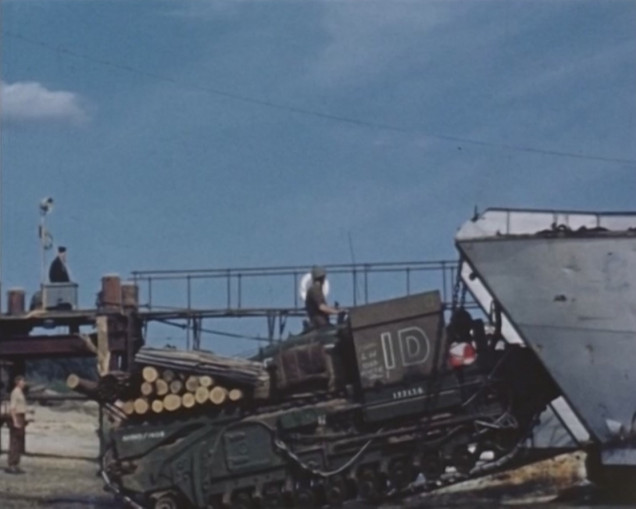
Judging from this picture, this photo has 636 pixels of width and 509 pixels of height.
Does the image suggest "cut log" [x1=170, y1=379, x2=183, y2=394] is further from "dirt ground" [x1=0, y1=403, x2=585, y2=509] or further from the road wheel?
"dirt ground" [x1=0, y1=403, x2=585, y2=509]

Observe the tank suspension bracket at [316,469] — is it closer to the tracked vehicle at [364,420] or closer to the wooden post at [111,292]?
the tracked vehicle at [364,420]

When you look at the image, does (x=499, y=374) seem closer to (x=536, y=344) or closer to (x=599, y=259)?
(x=536, y=344)

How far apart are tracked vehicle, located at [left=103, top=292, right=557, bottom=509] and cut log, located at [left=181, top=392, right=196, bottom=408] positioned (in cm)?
13

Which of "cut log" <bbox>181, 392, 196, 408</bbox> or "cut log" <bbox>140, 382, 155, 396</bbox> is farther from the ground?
"cut log" <bbox>140, 382, 155, 396</bbox>

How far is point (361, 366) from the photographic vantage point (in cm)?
1741

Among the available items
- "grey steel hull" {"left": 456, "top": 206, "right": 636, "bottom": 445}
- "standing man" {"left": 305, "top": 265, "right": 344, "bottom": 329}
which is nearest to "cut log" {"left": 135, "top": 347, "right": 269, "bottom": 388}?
"standing man" {"left": 305, "top": 265, "right": 344, "bottom": 329}

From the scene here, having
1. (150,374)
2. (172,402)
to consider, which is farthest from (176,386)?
(150,374)

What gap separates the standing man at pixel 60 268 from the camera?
1168 inches

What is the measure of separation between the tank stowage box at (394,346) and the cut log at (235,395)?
4.86 feet

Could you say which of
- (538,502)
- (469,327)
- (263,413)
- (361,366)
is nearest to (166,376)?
(263,413)

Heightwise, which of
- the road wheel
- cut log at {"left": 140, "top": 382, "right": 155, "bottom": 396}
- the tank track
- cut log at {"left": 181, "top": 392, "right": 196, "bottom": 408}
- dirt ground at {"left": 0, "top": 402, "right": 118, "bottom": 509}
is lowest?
Result: dirt ground at {"left": 0, "top": 402, "right": 118, "bottom": 509}

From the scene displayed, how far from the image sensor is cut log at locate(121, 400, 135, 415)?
705 inches

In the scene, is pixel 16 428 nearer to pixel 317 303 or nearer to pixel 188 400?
pixel 188 400

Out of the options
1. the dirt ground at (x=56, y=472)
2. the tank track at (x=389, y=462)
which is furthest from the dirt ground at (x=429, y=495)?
the tank track at (x=389, y=462)
